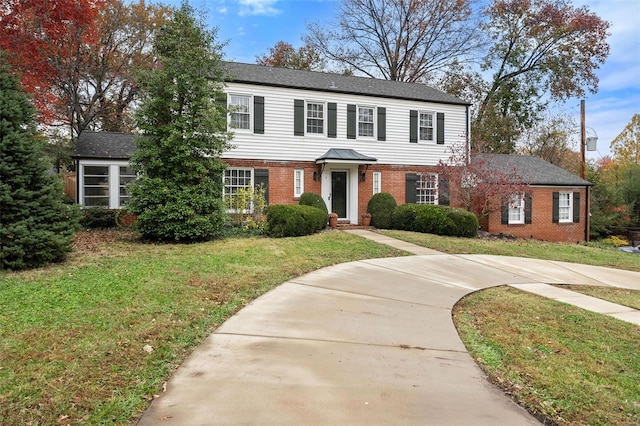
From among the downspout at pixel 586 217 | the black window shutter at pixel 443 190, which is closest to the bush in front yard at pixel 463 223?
the black window shutter at pixel 443 190

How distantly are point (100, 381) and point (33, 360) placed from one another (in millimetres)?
787

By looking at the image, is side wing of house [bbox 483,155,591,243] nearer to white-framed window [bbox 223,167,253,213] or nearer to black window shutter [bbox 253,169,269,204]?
black window shutter [bbox 253,169,269,204]

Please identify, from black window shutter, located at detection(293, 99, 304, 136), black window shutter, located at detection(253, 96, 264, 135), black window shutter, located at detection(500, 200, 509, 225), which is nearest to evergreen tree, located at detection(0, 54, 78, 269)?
black window shutter, located at detection(253, 96, 264, 135)

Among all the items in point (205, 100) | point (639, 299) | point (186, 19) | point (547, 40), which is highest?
point (547, 40)

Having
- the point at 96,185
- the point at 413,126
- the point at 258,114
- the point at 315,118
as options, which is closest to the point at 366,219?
the point at 315,118

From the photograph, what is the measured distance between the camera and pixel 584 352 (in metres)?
4.14

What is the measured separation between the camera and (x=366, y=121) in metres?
16.9

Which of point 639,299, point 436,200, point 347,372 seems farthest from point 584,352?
point 436,200

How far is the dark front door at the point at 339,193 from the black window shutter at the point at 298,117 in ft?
7.09

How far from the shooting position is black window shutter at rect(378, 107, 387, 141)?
55.4ft

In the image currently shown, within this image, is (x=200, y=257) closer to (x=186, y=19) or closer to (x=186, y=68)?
(x=186, y=68)

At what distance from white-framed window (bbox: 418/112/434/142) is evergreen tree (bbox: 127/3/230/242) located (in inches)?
365

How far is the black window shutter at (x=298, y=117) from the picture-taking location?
15.8 metres

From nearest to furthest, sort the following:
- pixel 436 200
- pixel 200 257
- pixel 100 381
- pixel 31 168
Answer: pixel 100 381
pixel 31 168
pixel 200 257
pixel 436 200
